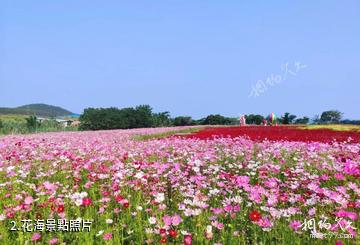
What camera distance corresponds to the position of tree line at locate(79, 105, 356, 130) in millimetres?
43438

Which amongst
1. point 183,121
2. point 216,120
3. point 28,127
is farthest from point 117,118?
point 216,120

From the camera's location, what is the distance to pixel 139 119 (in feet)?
152

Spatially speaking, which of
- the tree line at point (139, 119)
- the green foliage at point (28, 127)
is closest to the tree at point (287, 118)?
the tree line at point (139, 119)

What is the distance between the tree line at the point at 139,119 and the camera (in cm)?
4344

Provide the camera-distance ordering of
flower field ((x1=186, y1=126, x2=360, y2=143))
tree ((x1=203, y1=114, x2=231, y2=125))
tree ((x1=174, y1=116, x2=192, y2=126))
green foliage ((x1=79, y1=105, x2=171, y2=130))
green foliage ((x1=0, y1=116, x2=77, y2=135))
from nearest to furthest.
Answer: flower field ((x1=186, y1=126, x2=360, y2=143)), green foliage ((x1=0, y1=116, x2=77, y2=135)), green foliage ((x1=79, y1=105, x2=171, y2=130)), tree ((x1=174, y1=116, x2=192, y2=126)), tree ((x1=203, y1=114, x2=231, y2=125))

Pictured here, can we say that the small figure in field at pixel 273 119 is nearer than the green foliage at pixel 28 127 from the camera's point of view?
No

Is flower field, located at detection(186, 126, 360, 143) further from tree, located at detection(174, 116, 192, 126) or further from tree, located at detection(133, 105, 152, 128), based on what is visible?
tree, located at detection(174, 116, 192, 126)

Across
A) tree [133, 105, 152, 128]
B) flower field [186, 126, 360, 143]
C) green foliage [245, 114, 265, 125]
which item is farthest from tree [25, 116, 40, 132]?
green foliage [245, 114, 265, 125]

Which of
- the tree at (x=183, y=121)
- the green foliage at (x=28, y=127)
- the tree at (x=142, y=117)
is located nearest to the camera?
the green foliage at (x=28, y=127)

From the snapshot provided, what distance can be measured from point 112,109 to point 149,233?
44.5 metres

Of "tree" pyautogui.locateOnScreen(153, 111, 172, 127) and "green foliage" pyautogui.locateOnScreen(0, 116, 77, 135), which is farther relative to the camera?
"tree" pyautogui.locateOnScreen(153, 111, 172, 127)

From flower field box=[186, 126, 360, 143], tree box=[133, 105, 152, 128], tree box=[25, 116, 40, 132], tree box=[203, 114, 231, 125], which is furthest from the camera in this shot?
tree box=[203, 114, 231, 125]

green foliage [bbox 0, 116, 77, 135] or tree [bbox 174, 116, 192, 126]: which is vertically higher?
tree [bbox 174, 116, 192, 126]

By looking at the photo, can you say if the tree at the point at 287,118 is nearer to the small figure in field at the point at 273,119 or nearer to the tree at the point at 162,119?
the small figure in field at the point at 273,119
